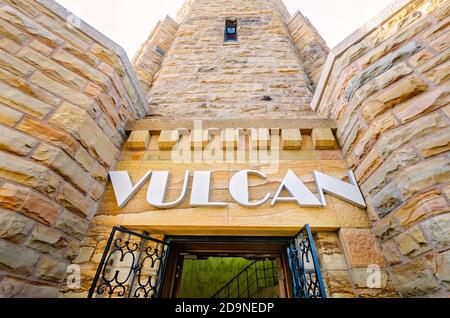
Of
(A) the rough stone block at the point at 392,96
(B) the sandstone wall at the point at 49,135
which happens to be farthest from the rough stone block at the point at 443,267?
(B) the sandstone wall at the point at 49,135

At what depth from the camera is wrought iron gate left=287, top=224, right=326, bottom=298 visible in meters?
1.61

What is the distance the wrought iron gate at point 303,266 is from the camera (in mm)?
1607

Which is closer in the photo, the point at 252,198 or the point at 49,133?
the point at 49,133

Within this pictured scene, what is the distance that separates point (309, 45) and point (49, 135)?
5.14m

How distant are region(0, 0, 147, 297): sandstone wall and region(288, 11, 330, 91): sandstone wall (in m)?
3.43

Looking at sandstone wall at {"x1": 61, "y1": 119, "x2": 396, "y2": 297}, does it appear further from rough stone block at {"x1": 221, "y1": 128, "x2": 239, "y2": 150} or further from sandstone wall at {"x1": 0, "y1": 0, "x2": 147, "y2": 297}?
sandstone wall at {"x1": 0, "y1": 0, "x2": 147, "y2": 297}

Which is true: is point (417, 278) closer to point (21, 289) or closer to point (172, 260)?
point (172, 260)

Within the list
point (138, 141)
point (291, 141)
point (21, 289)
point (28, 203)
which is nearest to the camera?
point (21, 289)

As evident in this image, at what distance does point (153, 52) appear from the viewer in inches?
189

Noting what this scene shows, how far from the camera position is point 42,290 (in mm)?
1531

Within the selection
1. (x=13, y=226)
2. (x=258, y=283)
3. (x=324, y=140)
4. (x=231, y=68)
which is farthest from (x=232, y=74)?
(x=258, y=283)

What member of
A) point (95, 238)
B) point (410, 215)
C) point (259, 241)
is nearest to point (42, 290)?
point (95, 238)

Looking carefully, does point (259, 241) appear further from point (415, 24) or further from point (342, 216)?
point (415, 24)
